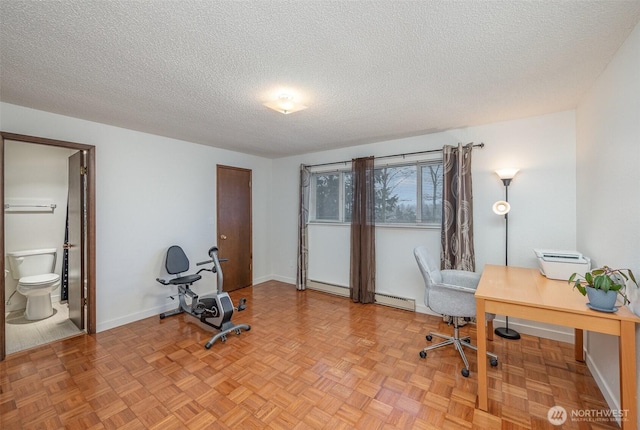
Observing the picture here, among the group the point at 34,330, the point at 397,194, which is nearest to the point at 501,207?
the point at 397,194

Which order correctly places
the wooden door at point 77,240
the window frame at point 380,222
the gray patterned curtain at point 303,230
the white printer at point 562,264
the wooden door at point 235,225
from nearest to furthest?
the white printer at point 562,264, the wooden door at point 77,240, the window frame at point 380,222, the wooden door at point 235,225, the gray patterned curtain at point 303,230

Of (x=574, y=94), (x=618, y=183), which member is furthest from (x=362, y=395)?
(x=574, y=94)

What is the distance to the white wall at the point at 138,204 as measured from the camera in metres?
3.01

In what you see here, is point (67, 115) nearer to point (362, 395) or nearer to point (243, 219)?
point (243, 219)

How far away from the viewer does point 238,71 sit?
194 centimetres

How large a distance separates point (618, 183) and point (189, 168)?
15.0ft

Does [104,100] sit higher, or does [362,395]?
[104,100]

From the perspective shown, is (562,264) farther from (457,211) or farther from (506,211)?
(457,211)

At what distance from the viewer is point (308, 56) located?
1757 millimetres

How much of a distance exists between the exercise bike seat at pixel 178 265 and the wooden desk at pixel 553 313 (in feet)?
10.5

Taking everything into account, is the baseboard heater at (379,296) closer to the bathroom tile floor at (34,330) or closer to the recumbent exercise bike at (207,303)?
the recumbent exercise bike at (207,303)

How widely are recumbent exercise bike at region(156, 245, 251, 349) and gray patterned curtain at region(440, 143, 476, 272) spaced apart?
103 inches

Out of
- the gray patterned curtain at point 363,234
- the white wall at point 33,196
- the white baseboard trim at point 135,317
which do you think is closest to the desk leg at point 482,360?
the gray patterned curtain at point 363,234

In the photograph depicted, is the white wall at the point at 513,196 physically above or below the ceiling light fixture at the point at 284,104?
below
